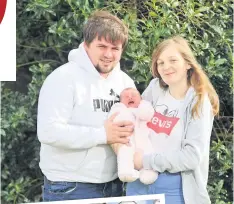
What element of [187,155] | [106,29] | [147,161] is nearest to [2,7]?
[106,29]

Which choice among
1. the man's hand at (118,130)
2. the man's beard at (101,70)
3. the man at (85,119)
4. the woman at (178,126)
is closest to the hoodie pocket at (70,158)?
the man at (85,119)

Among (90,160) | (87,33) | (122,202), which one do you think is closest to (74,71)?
(87,33)

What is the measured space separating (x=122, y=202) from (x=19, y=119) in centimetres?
108

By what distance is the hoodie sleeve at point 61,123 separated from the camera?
3099 millimetres

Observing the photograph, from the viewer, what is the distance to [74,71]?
3184mm

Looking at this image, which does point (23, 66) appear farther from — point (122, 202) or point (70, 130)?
point (122, 202)

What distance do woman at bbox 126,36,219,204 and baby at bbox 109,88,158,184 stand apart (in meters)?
0.03

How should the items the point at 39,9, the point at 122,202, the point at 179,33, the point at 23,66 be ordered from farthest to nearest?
1. the point at 23,66
2. the point at 39,9
3. the point at 179,33
4. the point at 122,202

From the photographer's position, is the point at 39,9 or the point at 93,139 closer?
the point at 93,139

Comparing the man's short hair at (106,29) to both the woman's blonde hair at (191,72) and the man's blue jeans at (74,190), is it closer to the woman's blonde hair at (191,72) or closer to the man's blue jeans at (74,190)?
the woman's blonde hair at (191,72)

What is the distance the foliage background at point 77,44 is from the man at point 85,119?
285mm

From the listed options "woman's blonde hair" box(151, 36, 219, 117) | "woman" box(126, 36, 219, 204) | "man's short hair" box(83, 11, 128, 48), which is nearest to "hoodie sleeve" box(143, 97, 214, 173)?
"woman" box(126, 36, 219, 204)

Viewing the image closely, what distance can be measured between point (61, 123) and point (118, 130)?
0.93ft

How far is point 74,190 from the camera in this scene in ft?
10.5
